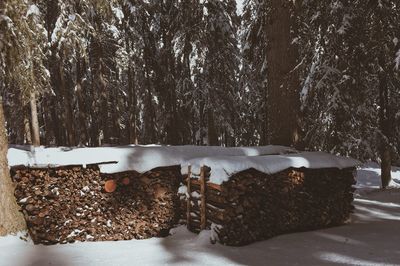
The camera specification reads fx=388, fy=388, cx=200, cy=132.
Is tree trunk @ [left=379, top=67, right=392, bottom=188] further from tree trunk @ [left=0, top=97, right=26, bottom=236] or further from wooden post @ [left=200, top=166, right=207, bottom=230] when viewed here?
tree trunk @ [left=0, top=97, right=26, bottom=236]

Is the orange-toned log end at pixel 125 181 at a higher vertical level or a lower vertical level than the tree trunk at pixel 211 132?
lower

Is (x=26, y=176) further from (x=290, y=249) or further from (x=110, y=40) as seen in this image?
(x=110, y=40)

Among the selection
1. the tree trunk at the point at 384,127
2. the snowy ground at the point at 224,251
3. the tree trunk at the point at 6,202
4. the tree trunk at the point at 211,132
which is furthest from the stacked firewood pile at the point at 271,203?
the tree trunk at the point at 211,132

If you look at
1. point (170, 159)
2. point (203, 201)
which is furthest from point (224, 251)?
point (170, 159)

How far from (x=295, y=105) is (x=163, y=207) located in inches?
164

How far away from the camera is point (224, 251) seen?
6.86 meters

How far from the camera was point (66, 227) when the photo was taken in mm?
7840

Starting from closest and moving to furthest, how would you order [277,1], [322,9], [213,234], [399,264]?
[399,264]
[213,234]
[277,1]
[322,9]

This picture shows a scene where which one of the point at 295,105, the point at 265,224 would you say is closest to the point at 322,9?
the point at 295,105

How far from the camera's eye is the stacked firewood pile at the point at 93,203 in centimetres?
767

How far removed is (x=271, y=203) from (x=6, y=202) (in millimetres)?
5105

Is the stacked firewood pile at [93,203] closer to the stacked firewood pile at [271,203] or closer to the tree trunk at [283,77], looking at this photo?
the stacked firewood pile at [271,203]

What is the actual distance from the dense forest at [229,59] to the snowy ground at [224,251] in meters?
2.97

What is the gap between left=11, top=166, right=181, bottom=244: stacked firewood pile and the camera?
7.67m
